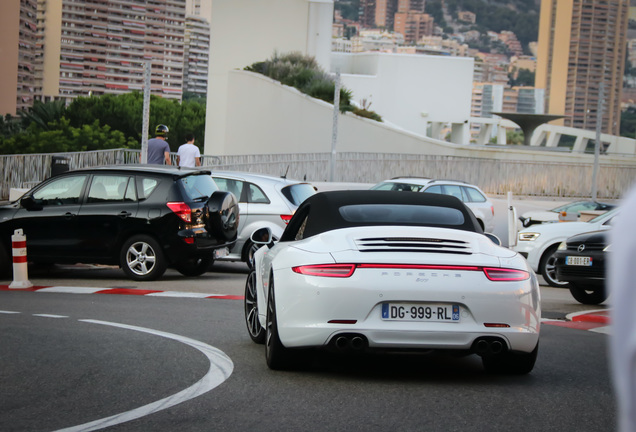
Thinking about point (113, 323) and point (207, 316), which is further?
point (207, 316)

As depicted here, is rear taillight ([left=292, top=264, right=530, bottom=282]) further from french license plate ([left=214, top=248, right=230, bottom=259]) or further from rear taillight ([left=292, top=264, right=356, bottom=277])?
french license plate ([left=214, top=248, right=230, bottom=259])

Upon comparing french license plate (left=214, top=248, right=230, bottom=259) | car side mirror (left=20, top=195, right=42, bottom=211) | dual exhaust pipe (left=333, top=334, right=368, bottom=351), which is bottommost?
french license plate (left=214, top=248, right=230, bottom=259)

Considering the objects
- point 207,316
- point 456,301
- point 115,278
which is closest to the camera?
point 456,301

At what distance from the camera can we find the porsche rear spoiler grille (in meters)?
6.80

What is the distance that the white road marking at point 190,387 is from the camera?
18.0 feet

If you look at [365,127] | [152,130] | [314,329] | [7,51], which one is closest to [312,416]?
[314,329]

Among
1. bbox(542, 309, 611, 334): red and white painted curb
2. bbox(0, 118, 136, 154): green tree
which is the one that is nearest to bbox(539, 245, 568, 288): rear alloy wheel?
bbox(542, 309, 611, 334): red and white painted curb

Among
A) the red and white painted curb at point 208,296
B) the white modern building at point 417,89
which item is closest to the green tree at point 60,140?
the white modern building at point 417,89

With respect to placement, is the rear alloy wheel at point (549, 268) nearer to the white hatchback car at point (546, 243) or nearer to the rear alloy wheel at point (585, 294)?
the white hatchback car at point (546, 243)

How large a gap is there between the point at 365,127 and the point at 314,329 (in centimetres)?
4245

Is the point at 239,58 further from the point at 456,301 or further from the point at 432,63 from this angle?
the point at 456,301

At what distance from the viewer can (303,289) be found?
676 centimetres

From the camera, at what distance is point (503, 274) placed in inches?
267

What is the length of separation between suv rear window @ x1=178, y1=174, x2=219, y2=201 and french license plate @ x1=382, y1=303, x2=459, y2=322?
336 inches
